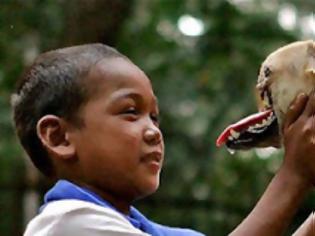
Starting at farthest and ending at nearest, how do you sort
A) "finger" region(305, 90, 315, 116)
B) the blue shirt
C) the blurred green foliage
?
the blurred green foliage → the blue shirt → "finger" region(305, 90, 315, 116)

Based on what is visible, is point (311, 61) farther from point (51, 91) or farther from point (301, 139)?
point (51, 91)

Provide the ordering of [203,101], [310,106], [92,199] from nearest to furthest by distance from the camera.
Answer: [310,106] < [92,199] < [203,101]

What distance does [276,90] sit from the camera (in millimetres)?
1432

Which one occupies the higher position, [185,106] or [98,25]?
[98,25]

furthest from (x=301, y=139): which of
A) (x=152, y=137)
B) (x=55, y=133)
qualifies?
(x=55, y=133)

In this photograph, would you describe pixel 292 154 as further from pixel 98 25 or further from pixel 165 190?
pixel 165 190

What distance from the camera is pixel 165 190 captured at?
4438 millimetres

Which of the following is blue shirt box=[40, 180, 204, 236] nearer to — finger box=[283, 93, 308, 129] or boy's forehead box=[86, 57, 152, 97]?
boy's forehead box=[86, 57, 152, 97]

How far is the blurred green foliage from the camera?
421 centimetres

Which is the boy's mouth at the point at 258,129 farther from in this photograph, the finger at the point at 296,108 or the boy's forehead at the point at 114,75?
the boy's forehead at the point at 114,75

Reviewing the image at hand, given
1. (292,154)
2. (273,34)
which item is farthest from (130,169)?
(273,34)

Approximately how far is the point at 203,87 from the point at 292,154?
2.98 meters

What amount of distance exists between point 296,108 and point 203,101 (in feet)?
9.49

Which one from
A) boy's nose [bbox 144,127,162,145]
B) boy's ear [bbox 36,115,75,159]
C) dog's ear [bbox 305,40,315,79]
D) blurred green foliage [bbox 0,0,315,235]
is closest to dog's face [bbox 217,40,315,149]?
dog's ear [bbox 305,40,315,79]
